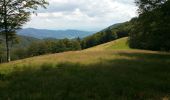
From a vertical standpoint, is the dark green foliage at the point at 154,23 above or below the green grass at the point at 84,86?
above

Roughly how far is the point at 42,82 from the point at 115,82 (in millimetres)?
3457

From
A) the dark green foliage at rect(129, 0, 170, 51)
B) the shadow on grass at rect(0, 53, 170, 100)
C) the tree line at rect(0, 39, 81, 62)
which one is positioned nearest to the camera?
the shadow on grass at rect(0, 53, 170, 100)

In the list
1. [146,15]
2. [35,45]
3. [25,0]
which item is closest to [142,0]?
[146,15]

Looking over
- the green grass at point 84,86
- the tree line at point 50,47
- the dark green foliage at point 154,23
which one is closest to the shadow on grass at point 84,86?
the green grass at point 84,86

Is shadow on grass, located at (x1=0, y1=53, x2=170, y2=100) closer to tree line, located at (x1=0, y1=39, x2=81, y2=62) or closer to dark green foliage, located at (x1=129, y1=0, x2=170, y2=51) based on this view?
dark green foliage, located at (x1=129, y1=0, x2=170, y2=51)

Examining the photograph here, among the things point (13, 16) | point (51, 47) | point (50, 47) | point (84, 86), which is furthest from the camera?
point (51, 47)

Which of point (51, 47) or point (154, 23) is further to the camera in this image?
point (51, 47)

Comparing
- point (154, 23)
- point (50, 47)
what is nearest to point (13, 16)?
point (154, 23)

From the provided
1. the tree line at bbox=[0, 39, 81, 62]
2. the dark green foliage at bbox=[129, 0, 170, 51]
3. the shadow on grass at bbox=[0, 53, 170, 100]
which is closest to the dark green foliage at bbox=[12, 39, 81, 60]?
the tree line at bbox=[0, 39, 81, 62]

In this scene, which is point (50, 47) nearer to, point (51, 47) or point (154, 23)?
point (51, 47)

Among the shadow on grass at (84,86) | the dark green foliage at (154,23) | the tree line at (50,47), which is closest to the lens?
the shadow on grass at (84,86)

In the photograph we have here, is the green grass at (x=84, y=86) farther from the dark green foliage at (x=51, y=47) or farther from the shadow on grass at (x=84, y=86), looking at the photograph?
the dark green foliage at (x=51, y=47)

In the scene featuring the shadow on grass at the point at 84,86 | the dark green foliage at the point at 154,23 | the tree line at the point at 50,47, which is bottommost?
Result: the tree line at the point at 50,47

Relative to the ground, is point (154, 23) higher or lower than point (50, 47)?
higher
